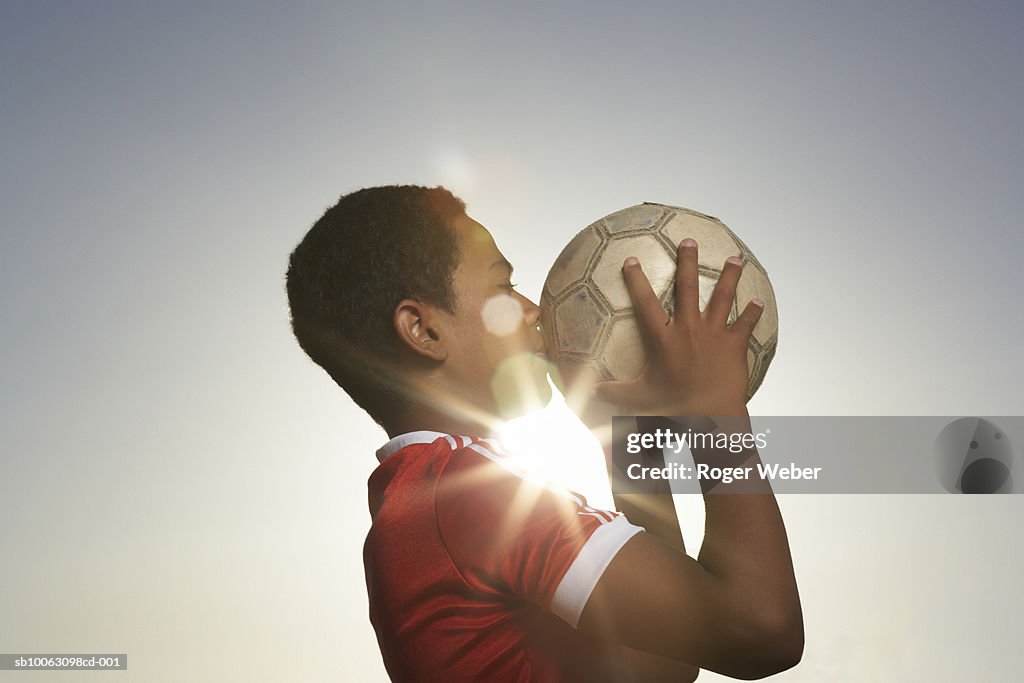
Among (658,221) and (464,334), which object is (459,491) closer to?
(464,334)

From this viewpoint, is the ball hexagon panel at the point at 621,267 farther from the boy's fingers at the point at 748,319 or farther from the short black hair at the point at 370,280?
the short black hair at the point at 370,280

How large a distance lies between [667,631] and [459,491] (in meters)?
0.72

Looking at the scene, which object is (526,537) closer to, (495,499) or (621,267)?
(495,499)

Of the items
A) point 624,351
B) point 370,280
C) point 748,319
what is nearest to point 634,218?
point 624,351

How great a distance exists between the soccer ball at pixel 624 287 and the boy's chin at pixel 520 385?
10 cm

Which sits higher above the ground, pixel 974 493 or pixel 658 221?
pixel 658 221

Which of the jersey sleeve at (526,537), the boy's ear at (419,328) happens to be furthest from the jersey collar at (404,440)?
the jersey sleeve at (526,537)

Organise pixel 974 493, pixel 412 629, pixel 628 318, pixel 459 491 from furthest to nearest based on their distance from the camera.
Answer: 1. pixel 974 493
2. pixel 628 318
3. pixel 412 629
4. pixel 459 491

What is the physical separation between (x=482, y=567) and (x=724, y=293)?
1.27m

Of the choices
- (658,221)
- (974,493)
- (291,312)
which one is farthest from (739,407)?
(974,493)

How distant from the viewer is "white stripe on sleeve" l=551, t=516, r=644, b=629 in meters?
2.13

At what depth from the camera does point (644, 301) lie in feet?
9.14

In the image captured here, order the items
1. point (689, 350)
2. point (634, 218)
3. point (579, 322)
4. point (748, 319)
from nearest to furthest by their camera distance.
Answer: point (689, 350) < point (748, 319) < point (579, 322) < point (634, 218)

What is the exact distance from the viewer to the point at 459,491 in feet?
7.58
